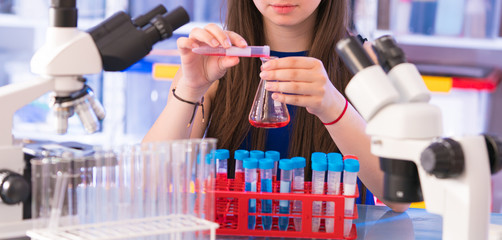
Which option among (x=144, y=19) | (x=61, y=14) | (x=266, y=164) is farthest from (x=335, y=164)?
(x=61, y=14)

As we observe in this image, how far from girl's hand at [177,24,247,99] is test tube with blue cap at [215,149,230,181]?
0.21 meters

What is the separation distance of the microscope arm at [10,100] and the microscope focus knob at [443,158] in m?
0.54

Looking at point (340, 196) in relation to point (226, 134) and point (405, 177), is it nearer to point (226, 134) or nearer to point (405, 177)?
point (405, 177)

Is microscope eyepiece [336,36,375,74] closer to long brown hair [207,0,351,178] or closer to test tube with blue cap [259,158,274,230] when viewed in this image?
test tube with blue cap [259,158,274,230]

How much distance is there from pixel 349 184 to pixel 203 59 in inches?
19.4

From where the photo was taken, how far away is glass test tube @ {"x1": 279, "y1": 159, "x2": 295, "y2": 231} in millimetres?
1145

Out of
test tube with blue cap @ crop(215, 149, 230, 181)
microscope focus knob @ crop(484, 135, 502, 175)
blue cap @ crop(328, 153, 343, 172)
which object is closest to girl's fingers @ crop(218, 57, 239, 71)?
test tube with blue cap @ crop(215, 149, 230, 181)

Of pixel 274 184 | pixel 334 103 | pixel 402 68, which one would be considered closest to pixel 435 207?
pixel 402 68

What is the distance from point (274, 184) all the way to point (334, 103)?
Answer: 0.89ft

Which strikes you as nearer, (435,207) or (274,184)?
(435,207)

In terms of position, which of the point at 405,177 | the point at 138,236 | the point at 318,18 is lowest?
the point at 138,236

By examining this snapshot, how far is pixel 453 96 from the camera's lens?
2857mm

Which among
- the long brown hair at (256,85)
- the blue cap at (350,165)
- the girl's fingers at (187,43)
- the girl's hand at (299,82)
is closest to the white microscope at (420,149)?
the blue cap at (350,165)

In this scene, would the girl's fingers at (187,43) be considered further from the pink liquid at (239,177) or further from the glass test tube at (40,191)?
the glass test tube at (40,191)
